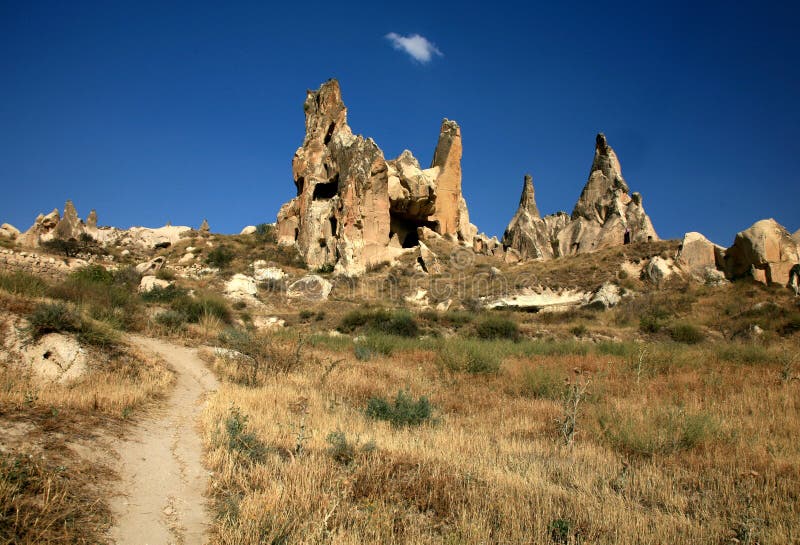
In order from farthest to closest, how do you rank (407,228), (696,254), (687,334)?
1. (407,228)
2. (696,254)
3. (687,334)

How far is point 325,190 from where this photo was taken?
34.9 m

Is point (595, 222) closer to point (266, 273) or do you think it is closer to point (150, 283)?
point (266, 273)

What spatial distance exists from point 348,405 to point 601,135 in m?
49.1

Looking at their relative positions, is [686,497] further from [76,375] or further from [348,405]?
[76,375]

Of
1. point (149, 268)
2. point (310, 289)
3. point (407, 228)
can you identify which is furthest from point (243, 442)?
point (407, 228)

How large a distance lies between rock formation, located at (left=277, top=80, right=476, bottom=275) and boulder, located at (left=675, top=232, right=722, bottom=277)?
17.0m

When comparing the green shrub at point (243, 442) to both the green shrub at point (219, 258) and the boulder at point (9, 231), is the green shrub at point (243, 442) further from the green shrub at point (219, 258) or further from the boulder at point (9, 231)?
the boulder at point (9, 231)

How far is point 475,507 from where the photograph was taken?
10.6 ft

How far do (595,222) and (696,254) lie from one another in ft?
66.7

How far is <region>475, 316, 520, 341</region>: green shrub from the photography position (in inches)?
680

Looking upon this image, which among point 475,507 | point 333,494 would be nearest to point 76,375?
point 333,494

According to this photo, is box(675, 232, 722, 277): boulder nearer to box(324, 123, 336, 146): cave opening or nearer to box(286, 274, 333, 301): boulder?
box(286, 274, 333, 301): boulder

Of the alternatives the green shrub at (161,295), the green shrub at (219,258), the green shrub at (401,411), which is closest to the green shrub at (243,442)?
the green shrub at (401,411)

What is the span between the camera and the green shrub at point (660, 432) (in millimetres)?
4672
